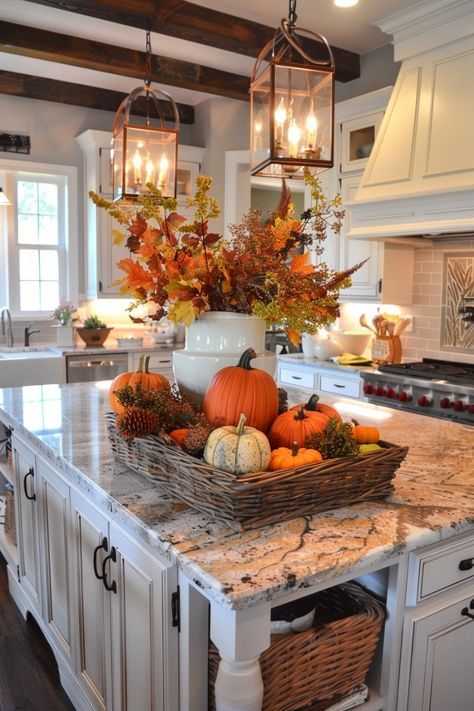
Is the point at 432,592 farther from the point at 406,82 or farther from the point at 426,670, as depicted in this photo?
the point at 406,82

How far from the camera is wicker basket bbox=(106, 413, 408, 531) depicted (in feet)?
3.76

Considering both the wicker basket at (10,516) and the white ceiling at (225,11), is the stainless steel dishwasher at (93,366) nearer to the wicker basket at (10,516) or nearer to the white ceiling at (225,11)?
the wicker basket at (10,516)

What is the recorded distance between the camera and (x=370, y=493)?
133 cm

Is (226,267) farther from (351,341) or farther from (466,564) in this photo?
(351,341)

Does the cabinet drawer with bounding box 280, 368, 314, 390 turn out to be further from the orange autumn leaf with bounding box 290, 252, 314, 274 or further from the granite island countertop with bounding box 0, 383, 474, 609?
the orange autumn leaf with bounding box 290, 252, 314, 274

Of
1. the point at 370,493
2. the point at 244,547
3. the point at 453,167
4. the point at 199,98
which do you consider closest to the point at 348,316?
the point at 453,167

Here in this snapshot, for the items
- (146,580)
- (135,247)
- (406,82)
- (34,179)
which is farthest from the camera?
(34,179)

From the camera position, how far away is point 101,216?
523 cm

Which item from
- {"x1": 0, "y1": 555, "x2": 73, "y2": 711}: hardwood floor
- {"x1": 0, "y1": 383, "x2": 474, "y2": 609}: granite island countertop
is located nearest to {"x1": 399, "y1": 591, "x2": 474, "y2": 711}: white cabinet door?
{"x1": 0, "y1": 383, "x2": 474, "y2": 609}: granite island countertop

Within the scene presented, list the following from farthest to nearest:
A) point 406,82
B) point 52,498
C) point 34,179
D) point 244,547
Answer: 1. point 34,179
2. point 406,82
3. point 52,498
4. point 244,547

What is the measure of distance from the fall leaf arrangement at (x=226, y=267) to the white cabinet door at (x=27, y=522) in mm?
861

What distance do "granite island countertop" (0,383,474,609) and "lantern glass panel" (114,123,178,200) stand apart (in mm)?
1033

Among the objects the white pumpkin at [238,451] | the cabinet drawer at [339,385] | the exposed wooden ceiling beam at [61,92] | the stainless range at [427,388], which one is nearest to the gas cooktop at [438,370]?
the stainless range at [427,388]

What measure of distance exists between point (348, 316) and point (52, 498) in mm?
3353
